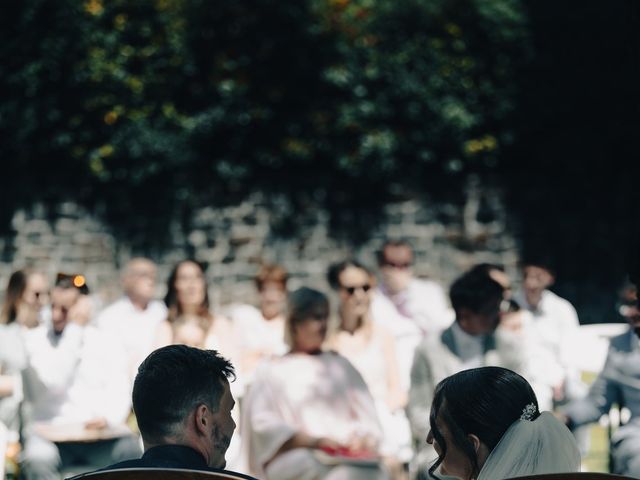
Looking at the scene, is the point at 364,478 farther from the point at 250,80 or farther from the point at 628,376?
the point at 250,80

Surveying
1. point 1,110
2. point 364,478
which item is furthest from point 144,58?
point 364,478

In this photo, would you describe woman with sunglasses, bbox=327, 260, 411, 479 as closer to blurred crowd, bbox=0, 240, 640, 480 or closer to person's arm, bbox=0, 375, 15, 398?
blurred crowd, bbox=0, 240, 640, 480

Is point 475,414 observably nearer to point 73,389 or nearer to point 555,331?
point 73,389

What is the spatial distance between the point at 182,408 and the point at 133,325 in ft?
17.1

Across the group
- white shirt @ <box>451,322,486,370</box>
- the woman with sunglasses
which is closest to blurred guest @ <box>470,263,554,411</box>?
white shirt @ <box>451,322,486,370</box>

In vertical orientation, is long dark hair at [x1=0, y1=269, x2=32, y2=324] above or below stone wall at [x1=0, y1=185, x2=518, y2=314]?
below

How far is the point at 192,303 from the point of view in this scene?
827 cm

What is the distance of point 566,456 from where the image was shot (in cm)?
369

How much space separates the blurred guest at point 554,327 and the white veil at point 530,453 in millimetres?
4750

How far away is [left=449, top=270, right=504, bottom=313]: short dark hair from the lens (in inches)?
279

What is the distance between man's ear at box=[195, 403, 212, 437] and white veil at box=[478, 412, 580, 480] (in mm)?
788

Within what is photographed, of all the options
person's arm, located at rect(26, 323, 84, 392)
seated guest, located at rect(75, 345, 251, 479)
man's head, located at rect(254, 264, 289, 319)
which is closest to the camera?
seated guest, located at rect(75, 345, 251, 479)

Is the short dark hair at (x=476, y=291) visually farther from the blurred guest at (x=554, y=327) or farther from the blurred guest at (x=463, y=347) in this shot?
the blurred guest at (x=554, y=327)

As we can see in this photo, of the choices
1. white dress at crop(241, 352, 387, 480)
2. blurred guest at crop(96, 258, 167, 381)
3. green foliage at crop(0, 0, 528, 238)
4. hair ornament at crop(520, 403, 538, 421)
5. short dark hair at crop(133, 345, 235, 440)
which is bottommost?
white dress at crop(241, 352, 387, 480)
